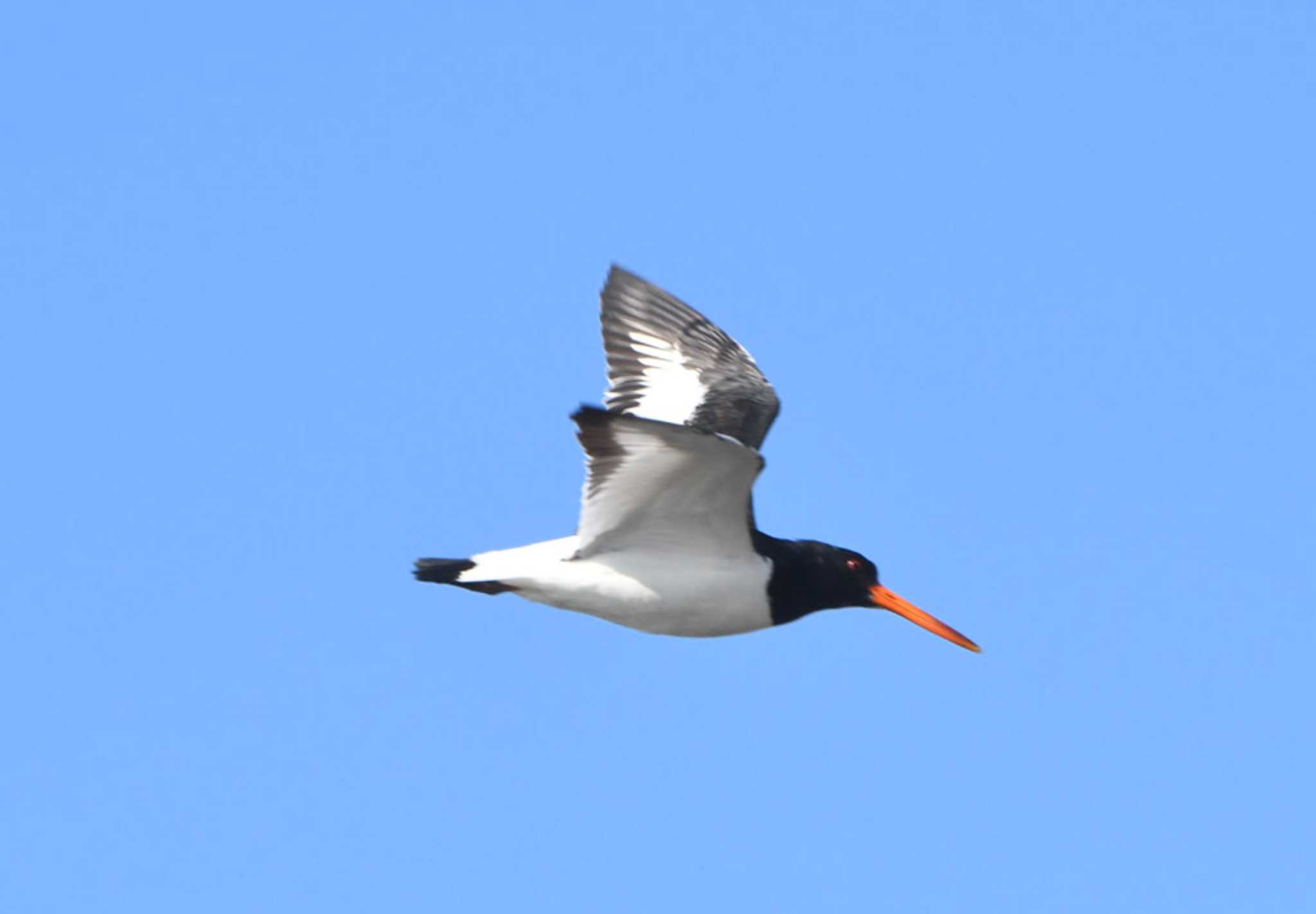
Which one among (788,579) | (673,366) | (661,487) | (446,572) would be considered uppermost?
(673,366)

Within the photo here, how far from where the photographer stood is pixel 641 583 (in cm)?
1276

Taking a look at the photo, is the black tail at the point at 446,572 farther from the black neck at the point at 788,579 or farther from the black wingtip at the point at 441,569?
the black neck at the point at 788,579

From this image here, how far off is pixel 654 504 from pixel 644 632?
4.19 feet

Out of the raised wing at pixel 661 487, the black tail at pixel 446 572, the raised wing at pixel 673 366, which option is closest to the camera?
the raised wing at pixel 661 487

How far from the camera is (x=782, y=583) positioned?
43.7 ft

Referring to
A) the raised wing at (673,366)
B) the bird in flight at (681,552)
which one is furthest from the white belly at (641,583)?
the raised wing at (673,366)

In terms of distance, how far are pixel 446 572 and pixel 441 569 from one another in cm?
5

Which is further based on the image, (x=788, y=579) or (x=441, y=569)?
(x=788, y=579)

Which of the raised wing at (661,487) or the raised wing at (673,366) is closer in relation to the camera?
the raised wing at (661,487)

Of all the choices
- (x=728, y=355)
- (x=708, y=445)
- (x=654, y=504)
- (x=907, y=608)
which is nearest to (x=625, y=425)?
(x=708, y=445)

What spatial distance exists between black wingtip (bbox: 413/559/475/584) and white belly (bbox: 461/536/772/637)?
0.26 ft

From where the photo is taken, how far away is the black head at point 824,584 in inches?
524

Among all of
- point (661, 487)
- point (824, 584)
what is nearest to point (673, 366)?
point (824, 584)

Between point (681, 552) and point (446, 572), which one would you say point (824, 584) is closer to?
point (681, 552)
